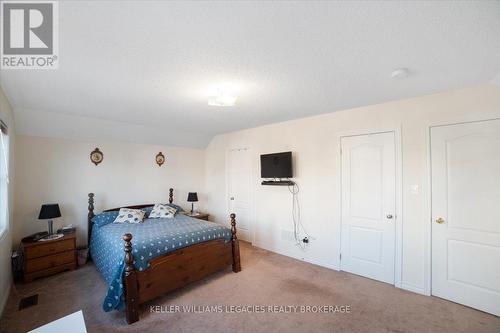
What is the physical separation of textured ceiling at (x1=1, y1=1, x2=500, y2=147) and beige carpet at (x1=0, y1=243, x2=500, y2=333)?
2.34m

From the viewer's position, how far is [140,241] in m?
2.50

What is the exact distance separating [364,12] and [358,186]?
239cm

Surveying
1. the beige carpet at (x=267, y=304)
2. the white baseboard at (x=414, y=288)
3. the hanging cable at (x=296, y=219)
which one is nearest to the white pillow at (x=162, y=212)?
the beige carpet at (x=267, y=304)

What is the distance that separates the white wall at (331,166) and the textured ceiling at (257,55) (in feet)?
0.80

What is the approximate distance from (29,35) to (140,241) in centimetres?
203

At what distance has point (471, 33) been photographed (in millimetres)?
1421

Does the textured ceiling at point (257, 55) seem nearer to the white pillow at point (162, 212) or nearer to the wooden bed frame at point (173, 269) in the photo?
the wooden bed frame at point (173, 269)

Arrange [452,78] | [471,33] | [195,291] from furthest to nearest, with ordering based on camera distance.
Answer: [195,291] < [452,78] < [471,33]

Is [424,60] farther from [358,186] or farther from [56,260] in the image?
[56,260]

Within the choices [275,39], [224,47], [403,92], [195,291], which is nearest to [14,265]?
[195,291]

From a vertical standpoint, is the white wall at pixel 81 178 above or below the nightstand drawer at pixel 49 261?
above

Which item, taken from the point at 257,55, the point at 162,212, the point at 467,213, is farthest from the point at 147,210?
the point at 467,213

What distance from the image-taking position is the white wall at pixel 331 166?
2539mm

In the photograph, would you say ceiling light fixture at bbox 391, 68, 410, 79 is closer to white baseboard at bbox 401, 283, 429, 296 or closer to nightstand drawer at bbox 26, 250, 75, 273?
white baseboard at bbox 401, 283, 429, 296
